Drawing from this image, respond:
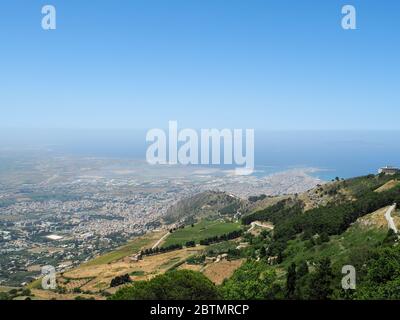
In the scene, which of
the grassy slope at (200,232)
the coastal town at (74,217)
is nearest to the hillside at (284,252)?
the grassy slope at (200,232)

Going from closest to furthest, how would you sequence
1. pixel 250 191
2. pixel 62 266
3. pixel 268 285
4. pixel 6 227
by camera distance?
pixel 268 285 < pixel 62 266 < pixel 6 227 < pixel 250 191

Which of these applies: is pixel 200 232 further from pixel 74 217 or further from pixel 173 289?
pixel 74 217

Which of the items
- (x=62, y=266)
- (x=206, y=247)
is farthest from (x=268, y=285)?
(x=62, y=266)

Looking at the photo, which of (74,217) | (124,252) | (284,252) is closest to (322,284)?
(284,252)

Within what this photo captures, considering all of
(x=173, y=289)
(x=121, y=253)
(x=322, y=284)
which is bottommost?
(x=121, y=253)

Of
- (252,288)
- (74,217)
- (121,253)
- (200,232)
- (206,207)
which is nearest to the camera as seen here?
(252,288)

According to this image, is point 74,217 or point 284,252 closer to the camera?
point 284,252

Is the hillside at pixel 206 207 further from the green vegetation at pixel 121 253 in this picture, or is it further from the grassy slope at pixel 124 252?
the green vegetation at pixel 121 253
